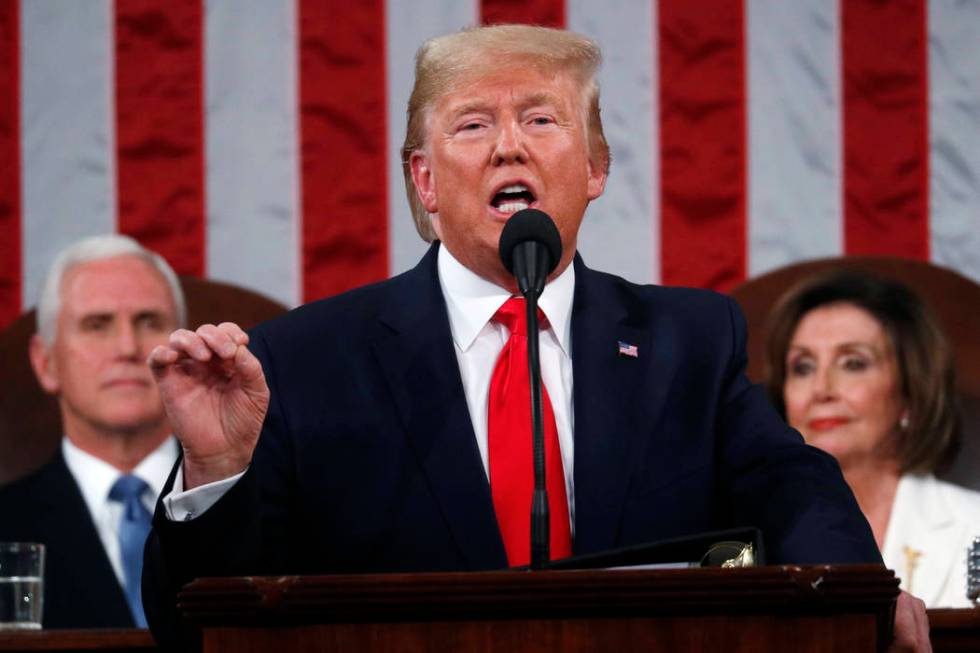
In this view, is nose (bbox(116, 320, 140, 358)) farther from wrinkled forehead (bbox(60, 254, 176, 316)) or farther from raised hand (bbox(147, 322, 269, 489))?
raised hand (bbox(147, 322, 269, 489))

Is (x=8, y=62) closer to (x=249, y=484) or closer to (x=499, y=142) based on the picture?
(x=499, y=142)

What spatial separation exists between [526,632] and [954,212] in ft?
9.73

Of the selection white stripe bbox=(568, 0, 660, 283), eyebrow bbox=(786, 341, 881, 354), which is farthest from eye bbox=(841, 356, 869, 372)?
white stripe bbox=(568, 0, 660, 283)

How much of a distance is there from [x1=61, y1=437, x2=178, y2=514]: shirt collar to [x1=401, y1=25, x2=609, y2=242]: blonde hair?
1.69m

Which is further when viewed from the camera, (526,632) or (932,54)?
(932,54)

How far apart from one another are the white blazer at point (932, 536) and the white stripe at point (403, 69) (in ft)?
4.60

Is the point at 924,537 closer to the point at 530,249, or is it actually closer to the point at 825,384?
the point at 825,384

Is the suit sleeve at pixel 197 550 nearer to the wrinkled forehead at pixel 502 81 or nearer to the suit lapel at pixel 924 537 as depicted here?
the wrinkled forehead at pixel 502 81

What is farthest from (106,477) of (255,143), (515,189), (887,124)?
(887,124)

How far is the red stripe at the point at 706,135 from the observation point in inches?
167

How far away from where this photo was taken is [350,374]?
7.84ft

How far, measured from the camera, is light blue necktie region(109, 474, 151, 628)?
150 inches

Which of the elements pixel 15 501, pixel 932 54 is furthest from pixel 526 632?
pixel 932 54

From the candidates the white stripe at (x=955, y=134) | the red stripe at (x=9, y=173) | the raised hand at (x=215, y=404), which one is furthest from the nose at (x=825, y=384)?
the raised hand at (x=215, y=404)
